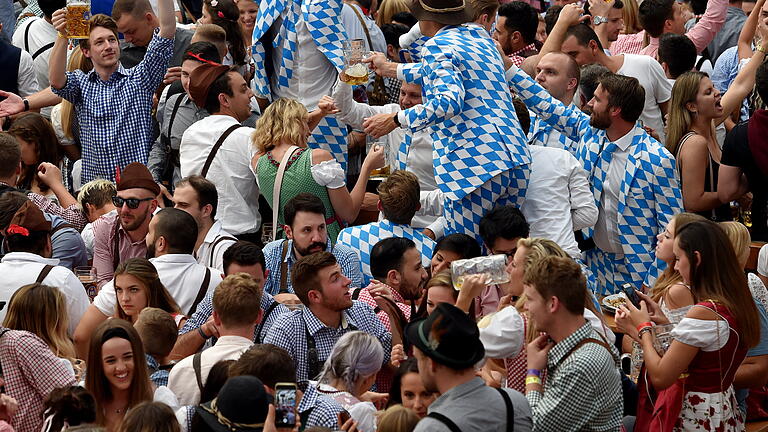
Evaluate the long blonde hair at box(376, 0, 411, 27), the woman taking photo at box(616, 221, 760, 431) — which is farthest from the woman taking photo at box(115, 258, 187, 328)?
Result: the long blonde hair at box(376, 0, 411, 27)

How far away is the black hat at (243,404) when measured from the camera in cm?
465

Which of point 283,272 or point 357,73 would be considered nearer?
point 283,272

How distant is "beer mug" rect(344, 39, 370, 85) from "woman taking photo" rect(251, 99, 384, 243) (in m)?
0.47

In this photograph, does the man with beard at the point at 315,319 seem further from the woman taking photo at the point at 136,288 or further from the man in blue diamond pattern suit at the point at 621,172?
the man in blue diamond pattern suit at the point at 621,172

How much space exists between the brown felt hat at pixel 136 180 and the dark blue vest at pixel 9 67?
10.4 feet

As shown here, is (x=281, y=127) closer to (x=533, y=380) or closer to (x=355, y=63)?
(x=355, y=63)

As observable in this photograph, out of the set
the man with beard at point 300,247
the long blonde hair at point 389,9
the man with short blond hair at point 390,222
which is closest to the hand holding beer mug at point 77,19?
the man with beard at point 300,247

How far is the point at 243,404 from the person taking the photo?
15.3ft

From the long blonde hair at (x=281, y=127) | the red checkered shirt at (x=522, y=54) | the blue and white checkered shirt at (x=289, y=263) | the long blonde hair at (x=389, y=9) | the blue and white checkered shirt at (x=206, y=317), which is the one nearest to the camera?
the blue and white checkered shirt at (x=206, y=317)

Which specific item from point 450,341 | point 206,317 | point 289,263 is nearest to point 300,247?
point 289,263

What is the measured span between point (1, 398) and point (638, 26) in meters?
8.71

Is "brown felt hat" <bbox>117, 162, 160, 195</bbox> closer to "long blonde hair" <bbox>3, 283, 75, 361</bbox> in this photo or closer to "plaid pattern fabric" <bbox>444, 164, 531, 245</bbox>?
"long blonde hair" <bbox>3, 283, 75, 361</bbox>

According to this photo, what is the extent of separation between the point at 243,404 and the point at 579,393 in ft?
4.74

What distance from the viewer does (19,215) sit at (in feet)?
23.8
